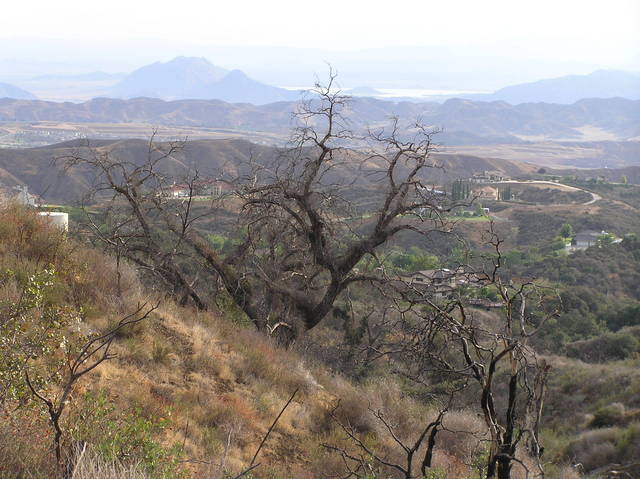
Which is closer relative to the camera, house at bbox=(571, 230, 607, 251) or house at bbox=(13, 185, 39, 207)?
house at bbox=(13, 185, 39, 207)

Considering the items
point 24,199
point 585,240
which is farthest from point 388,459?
point 585,240

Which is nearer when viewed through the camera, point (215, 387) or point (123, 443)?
point (123, 443)

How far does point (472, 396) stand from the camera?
551 inches

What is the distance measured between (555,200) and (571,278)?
114ft

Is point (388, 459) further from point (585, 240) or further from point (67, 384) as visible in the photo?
point (585, 240)

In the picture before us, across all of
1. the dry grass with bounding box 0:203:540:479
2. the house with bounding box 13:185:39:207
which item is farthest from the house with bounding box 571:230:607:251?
the house with bounding box 13:185:39:207

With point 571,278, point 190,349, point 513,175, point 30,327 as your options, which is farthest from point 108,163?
point 513,175

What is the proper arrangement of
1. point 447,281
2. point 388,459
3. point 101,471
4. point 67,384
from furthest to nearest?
point 388,459 → point 447,281 → point 67,384 → point 101,471

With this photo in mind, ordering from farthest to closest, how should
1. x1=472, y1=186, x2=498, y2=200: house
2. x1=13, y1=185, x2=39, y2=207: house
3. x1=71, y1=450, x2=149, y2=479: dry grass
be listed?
x1=472, y1=186, x2=498, y2=200: house → x1=13, y1=185, x2=39, y2=207: house → x1=71, y1=450, x2=149, y2=479: dry grass

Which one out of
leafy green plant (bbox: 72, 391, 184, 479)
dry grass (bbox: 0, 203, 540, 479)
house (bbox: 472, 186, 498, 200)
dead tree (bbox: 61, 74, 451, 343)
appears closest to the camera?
leafy green plant (bbox: 72, 391, 184, 479)

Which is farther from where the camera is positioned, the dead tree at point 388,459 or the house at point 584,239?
the house at point 584,239

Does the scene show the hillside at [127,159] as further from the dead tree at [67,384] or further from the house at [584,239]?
the dead tree at [67,384]

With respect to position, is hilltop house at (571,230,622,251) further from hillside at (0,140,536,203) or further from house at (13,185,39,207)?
house at (13,185,39,207)

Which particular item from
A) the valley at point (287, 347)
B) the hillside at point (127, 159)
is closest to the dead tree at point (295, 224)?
the valley at point (287, 347)
